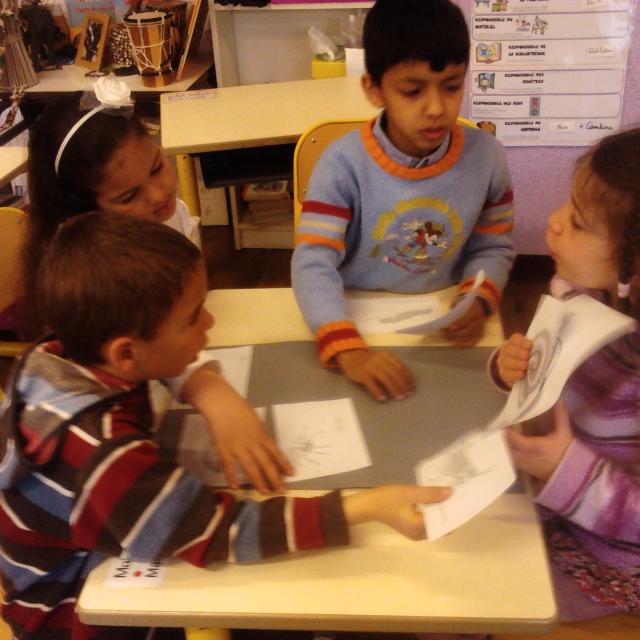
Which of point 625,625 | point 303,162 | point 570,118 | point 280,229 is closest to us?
point 625,625

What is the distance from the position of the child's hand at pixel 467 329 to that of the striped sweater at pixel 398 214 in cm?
6

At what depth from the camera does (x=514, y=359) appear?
96 cm

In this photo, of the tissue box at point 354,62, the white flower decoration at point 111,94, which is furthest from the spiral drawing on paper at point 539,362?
the tissue box at point 354,62

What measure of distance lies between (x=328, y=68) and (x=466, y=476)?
→ 7.73ft

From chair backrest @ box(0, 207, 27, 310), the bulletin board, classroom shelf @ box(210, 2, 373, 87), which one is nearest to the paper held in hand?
chair backrest @ box(0, 207, 27, 310)

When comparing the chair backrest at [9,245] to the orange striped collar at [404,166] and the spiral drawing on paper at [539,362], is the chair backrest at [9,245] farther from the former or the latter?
the spiral drawing on paper at [539,362]

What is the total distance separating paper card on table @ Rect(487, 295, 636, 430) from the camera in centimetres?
78

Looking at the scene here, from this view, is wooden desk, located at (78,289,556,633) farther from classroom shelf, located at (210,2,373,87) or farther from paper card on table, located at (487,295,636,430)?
classroom shelf, located at (210,2,373,87)

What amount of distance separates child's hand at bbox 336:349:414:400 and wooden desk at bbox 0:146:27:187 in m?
1.53

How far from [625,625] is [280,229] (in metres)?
2.39

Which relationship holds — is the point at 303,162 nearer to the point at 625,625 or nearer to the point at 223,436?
the point at 223,436

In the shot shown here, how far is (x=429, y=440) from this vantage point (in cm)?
89

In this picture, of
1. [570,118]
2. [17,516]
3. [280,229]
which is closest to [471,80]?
[570,118]

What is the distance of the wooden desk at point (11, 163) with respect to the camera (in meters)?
2.14
